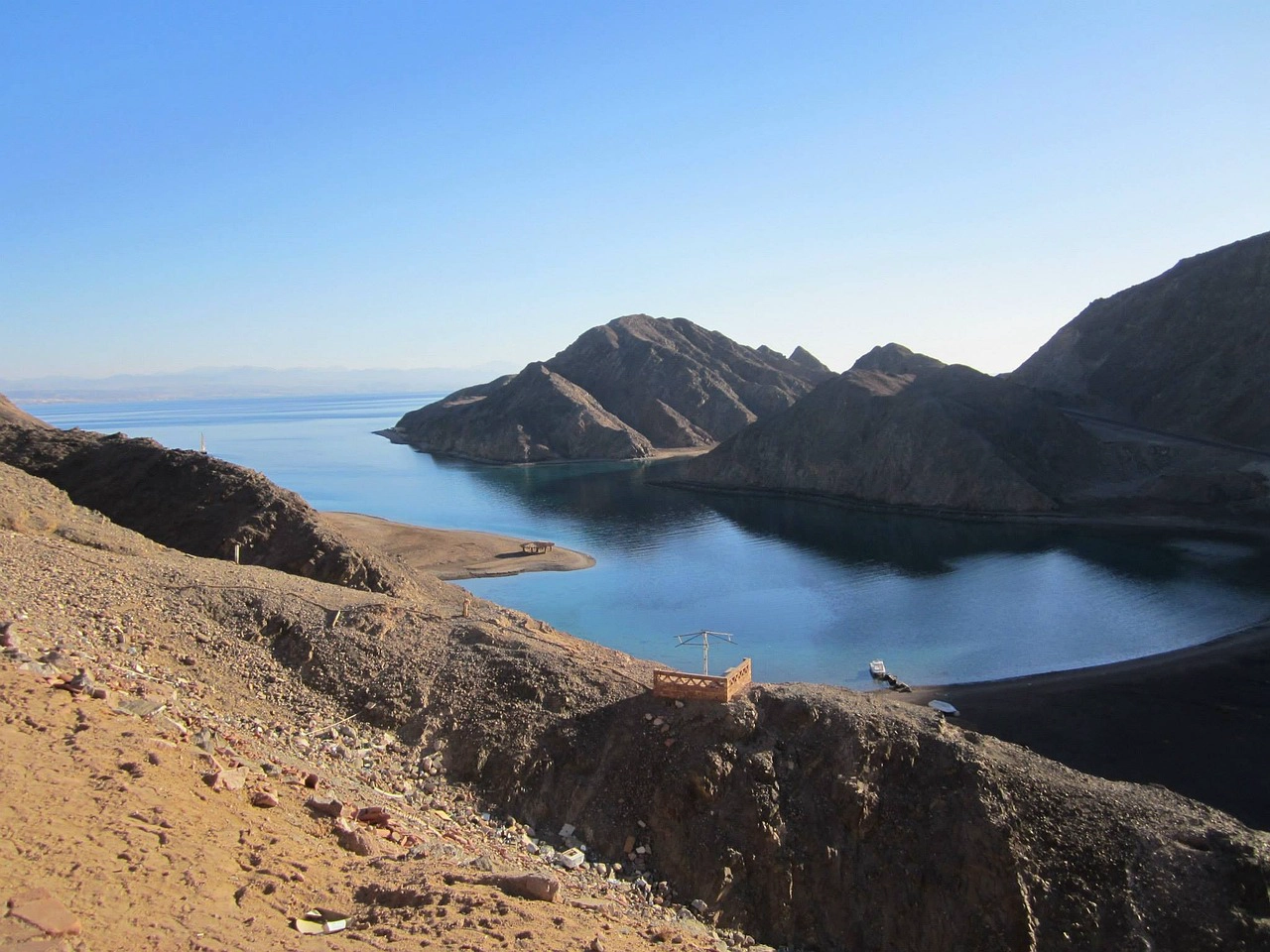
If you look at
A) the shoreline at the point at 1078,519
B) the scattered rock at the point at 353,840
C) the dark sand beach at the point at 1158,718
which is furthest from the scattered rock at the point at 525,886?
the shoreline at the point at 1078,519

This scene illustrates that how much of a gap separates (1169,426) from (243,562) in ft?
319

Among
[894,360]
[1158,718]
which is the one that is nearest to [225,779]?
[1158,718]

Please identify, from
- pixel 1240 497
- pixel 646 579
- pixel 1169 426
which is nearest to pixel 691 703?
pixel 646 579

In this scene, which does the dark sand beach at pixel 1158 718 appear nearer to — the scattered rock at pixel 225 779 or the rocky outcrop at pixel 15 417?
the scattered rock at pixel 225 779

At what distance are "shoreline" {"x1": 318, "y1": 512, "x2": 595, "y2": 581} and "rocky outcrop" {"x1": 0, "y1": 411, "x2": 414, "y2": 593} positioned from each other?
13809 millimetres

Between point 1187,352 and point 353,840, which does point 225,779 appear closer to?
point 353,840

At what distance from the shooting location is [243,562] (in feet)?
114

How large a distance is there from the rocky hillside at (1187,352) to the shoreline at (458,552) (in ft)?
235

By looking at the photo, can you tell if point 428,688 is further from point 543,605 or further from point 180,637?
point 543,605

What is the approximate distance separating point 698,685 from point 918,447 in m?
73.8

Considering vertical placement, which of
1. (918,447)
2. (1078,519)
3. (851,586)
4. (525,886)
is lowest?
(851,586)

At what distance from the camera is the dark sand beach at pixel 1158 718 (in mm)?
27078

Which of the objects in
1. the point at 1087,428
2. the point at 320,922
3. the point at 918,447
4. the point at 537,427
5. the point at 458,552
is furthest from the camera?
the point at 537,427

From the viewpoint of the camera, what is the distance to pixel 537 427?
137m
